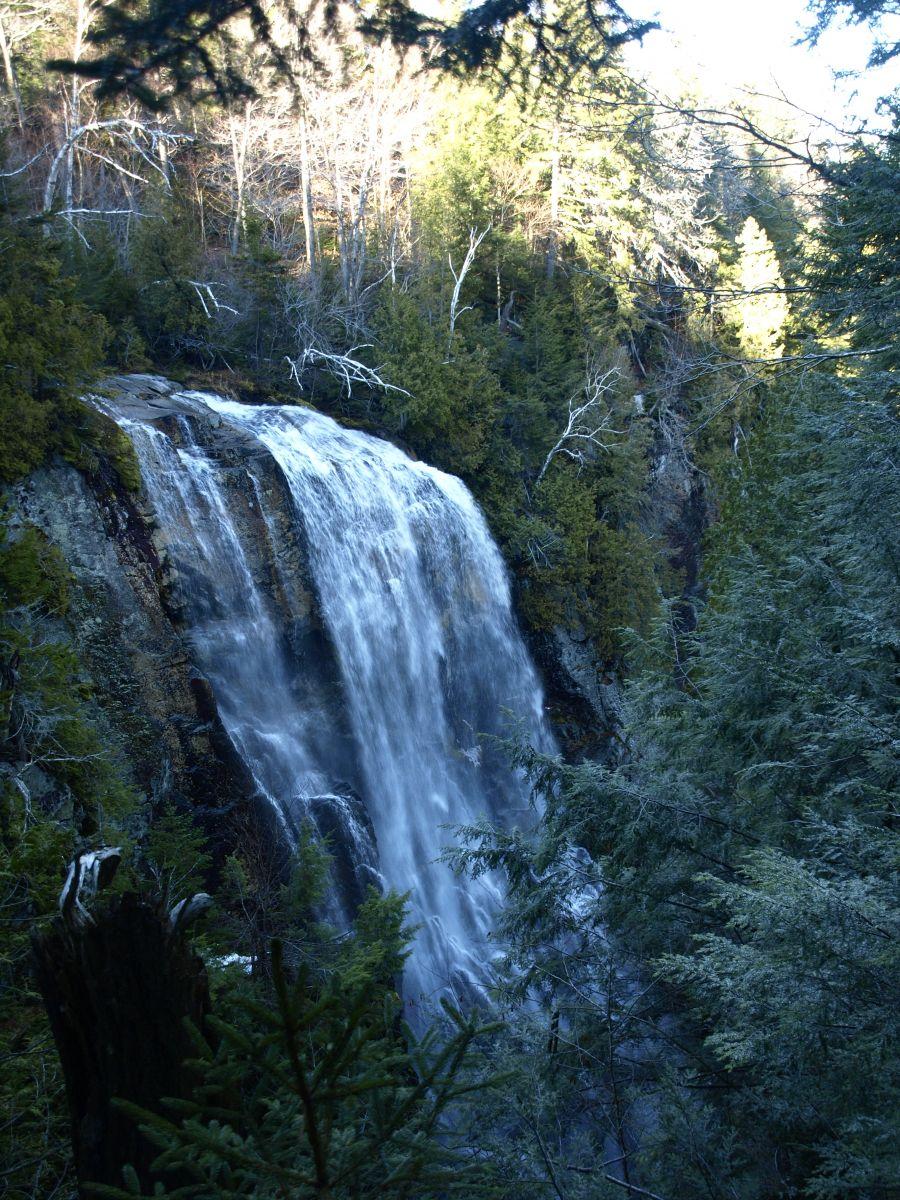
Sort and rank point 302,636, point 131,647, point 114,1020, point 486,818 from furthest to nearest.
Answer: point 302,636
point 131,647
point 486,818
point 114,1020

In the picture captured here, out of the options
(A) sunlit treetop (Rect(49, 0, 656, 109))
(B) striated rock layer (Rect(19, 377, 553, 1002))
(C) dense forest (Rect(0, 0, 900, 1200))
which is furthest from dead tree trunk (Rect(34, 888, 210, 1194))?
(B) striated rock layer (Rect(19, 377, 553, 1002))

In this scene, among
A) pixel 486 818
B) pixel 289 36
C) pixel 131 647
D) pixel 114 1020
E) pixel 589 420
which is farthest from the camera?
pixel 589 420

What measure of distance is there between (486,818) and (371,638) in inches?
181

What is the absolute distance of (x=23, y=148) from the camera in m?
20.1

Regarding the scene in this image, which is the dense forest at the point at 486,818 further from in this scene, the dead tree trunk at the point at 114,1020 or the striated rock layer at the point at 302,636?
the striated rock layer at the point at 302,636

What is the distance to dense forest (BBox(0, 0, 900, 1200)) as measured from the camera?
2.66m

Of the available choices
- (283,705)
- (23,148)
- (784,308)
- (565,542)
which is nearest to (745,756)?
(283,705)

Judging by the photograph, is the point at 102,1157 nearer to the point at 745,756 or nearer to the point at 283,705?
the point at 745,756

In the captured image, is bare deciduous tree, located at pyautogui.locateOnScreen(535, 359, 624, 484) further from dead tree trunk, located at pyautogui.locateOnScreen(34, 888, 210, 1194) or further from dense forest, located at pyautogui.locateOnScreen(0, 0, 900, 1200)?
dead tree trunk, located at pyautogui.locateOnScreen(34, 888, 210, 1194)

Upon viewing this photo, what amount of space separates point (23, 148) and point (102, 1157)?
23447 millimetres

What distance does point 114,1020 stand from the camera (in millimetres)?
2625

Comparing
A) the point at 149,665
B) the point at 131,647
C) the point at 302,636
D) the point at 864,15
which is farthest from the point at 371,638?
the point at 864,15

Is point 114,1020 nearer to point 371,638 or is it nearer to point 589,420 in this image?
point 371,638

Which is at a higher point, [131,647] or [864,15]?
[864,15]
